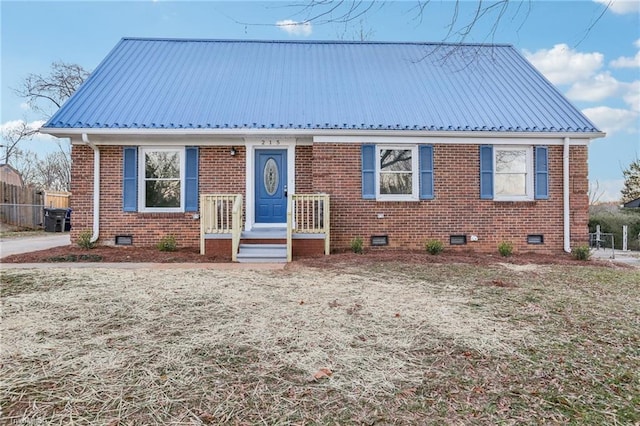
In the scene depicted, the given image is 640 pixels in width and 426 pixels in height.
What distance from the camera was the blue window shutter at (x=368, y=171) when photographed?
8836 millimetres

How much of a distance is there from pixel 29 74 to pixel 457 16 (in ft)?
90.1

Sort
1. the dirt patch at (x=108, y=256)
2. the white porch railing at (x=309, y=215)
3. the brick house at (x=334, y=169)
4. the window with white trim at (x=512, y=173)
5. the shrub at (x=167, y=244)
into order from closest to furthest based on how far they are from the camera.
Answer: the dirt patch at (x=108, y=256) < the white porch railing at (x=309, y=215) < the shrub at (x=167, y=244) < the brick house at (x=334, y=169) < the window with white trim at (x=512, y=173)

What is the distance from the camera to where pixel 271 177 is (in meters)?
9.23

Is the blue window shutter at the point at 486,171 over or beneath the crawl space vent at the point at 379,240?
over

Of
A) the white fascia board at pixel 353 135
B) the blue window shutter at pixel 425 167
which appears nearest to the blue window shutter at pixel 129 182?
the white fascia board at pixel 353 135

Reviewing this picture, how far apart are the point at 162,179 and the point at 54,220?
38.5 ft

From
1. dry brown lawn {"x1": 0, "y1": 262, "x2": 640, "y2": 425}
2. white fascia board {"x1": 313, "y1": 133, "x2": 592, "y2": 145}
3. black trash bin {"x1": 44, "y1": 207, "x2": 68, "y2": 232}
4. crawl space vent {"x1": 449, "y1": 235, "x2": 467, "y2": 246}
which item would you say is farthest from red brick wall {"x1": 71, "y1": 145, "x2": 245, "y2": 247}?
black trash bin {"x1": 44, "y1": 207, "x2": 68, "y2": 232}

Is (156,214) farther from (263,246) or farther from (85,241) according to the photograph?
(263,246)

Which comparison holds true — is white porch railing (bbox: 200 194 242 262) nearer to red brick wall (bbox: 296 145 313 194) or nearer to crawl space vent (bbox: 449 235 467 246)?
red brick wall (bbox: 296 145 313 194)

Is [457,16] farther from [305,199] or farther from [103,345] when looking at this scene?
[305,199]

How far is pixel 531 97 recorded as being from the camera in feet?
33.1

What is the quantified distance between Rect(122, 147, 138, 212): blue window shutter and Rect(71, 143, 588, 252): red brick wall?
0.14m

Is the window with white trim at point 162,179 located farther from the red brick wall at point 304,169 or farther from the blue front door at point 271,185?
the red brick wall at point 304,169

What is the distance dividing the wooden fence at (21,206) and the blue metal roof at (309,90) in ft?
34.1
